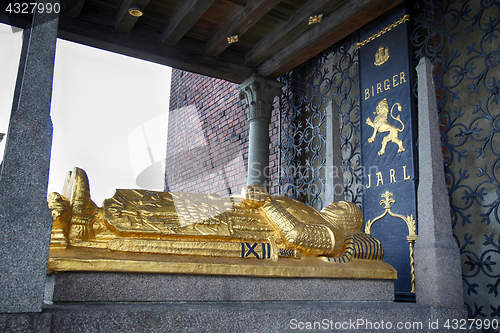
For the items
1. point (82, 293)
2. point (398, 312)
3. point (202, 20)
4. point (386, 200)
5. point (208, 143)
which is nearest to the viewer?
point (82, 293)

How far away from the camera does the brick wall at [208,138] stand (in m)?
5.77

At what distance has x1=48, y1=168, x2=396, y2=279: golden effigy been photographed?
170 centimetres

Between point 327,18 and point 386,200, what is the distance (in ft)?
6.15

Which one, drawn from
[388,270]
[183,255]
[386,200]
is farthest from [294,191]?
[183,255]

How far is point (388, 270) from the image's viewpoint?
88.9 inches

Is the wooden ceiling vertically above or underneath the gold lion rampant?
above

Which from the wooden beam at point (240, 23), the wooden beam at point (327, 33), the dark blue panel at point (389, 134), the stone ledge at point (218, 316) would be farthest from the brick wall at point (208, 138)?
the stone ledge at point (218, 316)

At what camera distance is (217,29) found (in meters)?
4.45

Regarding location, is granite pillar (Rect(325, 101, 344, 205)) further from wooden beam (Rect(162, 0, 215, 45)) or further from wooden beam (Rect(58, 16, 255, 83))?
wooden beam (Rect(58, 16, 255, 83))

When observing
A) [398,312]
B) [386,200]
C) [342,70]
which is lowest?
[398,312]

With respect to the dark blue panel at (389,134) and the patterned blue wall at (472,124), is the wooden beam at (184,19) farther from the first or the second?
the patterned blue wall at (472,124)

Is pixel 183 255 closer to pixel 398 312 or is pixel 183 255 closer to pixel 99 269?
pixel 99 269

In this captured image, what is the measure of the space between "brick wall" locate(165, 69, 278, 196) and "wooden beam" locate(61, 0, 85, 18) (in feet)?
8.29

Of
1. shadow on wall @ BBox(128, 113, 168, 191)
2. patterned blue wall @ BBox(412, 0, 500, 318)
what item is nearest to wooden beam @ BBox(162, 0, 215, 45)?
shadow on wall @ BBox(128, 113, 168, 191)
